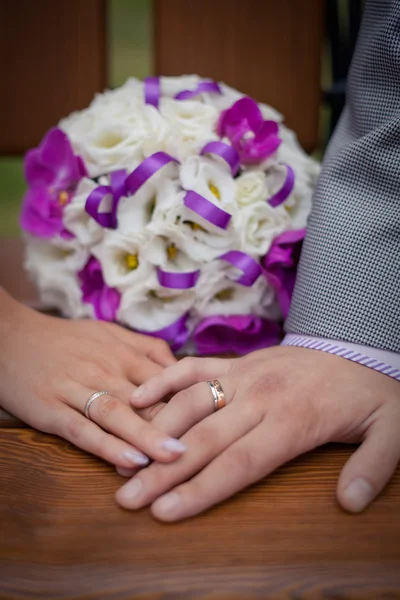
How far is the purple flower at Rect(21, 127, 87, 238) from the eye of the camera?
0.83 meters

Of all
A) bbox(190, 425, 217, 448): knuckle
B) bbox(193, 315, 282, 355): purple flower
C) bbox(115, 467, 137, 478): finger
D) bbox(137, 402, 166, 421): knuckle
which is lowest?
bbox(193, 315, 282, 355): purple flower

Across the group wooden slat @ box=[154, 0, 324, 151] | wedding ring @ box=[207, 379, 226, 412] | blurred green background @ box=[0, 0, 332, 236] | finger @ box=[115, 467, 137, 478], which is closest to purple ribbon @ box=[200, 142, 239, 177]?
wedding ring @ box=[207, 379, 226, 412]

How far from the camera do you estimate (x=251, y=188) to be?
79 cm

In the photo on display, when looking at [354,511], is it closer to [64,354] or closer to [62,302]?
[64,354]

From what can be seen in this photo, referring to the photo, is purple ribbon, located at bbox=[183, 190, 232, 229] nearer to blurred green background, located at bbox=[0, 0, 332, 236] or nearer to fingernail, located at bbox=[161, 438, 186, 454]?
fingernail, located at bbox=[161, 438, 186, 454]

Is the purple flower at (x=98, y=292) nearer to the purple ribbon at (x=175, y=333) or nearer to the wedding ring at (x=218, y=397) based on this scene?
the purple ribbon at (x=175, y=333)

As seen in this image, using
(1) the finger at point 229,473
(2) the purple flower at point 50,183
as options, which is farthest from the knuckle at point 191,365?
(2) the purple flower at point 50,183

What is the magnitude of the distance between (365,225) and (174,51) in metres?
0.85

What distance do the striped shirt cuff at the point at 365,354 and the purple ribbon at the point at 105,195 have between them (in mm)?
340

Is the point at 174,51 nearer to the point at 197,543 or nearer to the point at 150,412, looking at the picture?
the point at 150,412

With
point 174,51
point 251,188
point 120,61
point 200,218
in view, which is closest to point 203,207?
point 200,218

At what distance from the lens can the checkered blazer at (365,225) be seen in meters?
0.66

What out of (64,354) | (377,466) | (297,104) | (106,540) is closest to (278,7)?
(297,104)

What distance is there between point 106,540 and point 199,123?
61 centimetres
